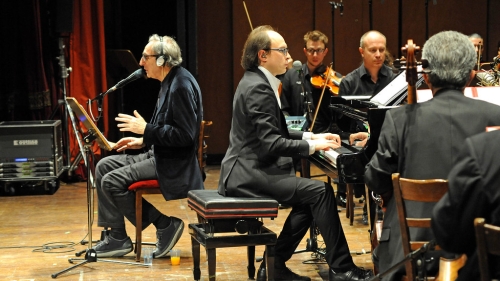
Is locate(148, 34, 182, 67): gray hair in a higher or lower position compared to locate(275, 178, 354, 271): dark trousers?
higher

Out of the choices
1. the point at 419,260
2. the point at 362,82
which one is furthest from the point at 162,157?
the point at 419,260

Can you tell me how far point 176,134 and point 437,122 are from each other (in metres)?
2.20

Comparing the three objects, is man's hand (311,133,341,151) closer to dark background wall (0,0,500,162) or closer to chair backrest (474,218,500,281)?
chair backrest (474,218,500,281)

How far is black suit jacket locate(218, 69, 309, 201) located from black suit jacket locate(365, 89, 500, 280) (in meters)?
1.05

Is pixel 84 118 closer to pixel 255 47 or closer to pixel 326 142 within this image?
pixel 255 47

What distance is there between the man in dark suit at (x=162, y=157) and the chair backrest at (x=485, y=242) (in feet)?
9.49

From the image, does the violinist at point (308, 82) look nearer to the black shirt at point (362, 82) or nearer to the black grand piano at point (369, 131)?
the black shirt at point (362, 82)

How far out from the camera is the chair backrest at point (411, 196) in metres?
2.71

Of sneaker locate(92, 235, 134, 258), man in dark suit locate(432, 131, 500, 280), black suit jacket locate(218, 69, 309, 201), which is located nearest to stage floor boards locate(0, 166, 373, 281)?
sneaker locate(92, 235, 134, 258)

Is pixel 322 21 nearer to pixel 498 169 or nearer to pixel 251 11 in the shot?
Answer: pixel 251 11

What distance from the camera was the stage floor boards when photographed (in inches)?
180

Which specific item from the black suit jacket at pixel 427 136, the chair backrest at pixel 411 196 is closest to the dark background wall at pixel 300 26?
the black suit jacket at pixel 427 136

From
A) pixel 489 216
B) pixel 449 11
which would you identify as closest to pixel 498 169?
pixel 489 216

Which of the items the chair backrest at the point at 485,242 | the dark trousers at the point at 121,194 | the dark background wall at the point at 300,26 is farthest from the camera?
the dark background wall at the point at 300,26
